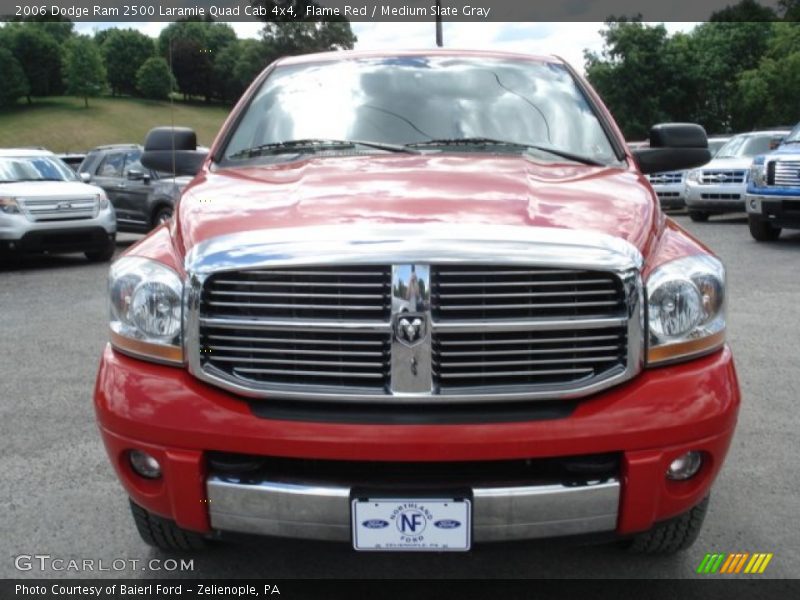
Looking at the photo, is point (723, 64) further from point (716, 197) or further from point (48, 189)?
point (48, 189)

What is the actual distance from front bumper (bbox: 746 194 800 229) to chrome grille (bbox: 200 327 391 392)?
11204mm

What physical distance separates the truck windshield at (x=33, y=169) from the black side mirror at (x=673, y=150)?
10605 millimetres

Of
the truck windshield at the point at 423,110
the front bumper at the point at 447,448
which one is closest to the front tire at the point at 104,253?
the truck windshield at the point at 423,110

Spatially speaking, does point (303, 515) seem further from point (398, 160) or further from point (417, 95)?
point (417, 95)

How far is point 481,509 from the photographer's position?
2.51 metres

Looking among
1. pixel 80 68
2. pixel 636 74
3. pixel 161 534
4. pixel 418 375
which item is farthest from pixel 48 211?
pixel 80 68

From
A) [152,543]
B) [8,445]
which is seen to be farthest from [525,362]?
[8,445]

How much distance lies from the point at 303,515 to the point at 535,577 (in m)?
1.07

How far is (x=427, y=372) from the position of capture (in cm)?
259

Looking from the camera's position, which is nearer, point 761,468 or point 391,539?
point 391,539

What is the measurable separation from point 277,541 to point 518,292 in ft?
3.15

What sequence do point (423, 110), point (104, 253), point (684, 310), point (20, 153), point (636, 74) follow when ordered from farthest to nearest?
point (636, 74), point (20, 153), point (104, 253), point (423, 110), point (684, 310)

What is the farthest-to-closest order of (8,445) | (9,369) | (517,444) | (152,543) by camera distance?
(9,369)
(8,445)
(152,543)
(517,444)

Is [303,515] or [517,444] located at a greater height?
[517,444]
